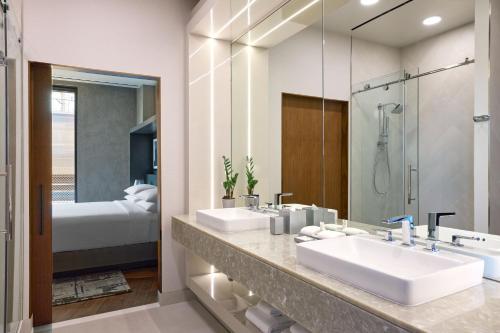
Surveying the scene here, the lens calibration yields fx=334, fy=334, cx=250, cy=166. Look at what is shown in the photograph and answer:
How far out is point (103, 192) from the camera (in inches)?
235

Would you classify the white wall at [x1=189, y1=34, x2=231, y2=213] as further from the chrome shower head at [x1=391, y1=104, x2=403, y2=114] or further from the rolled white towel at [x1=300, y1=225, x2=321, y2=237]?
the chrome shower head at [x1=391, y1=104, x2=403, y2=114]

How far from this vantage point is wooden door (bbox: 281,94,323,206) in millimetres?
2137

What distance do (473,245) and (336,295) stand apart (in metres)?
0.68

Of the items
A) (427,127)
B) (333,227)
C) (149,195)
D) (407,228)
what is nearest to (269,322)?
(333,227)

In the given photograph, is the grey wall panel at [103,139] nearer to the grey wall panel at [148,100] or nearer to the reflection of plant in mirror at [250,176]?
the grey wall panel at [148,100]

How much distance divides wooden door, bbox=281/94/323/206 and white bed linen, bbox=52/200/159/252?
208 cm

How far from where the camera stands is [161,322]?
2.70 m

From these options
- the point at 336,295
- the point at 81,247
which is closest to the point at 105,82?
the point at 81,247

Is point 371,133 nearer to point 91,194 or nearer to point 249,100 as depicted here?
point 249,100

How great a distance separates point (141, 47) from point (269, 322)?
2.40m

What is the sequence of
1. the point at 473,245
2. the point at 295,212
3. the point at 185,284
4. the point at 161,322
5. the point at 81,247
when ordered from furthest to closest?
the point at 81,247 < the point at 185,284 < the point at 161,322 < the point at 295,212 < the point at 473,245

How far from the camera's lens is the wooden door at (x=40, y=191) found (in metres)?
2.54

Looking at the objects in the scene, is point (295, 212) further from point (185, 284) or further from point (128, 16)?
point (128, 16)

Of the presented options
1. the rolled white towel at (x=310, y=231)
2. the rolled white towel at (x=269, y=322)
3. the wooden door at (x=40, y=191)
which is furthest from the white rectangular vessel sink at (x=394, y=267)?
the wooden door at (x=40, y=191)
